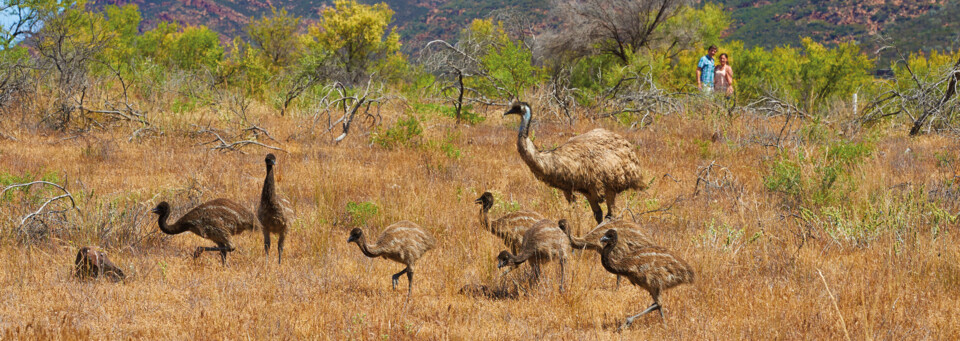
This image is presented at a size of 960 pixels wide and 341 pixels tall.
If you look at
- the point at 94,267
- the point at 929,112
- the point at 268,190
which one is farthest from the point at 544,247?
the point at 929,112

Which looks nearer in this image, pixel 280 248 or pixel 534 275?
pixel 534 275

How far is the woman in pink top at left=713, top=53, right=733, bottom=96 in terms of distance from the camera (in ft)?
57.4

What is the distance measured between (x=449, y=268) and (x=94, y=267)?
111 inches

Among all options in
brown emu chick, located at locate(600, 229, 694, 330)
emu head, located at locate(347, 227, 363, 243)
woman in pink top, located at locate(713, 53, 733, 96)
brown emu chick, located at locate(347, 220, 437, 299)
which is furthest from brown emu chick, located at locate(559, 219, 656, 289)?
woman in pink top, located at locate(713, 53, 733, 96)

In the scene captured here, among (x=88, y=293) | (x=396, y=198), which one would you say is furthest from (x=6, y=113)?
(x=88, y=293)

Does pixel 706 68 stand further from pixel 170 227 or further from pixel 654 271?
pixel 170 227

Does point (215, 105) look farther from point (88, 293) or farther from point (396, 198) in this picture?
point (88, 293)

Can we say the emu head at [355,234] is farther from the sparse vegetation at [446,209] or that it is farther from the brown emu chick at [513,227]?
the brown emu chick at [513,227]

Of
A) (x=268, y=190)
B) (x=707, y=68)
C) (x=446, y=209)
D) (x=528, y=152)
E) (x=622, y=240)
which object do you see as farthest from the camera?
(x=707, y=68)

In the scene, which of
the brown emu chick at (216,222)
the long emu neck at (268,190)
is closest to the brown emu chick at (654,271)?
the long emu neck at (268,190)

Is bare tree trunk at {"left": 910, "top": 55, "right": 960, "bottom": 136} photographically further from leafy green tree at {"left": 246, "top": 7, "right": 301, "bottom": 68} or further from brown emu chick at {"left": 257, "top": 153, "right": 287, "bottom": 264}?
leafy green tree at {"left": 246, "top": 7, "right": 301, "bottom": 68}

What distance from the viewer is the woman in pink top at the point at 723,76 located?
57.4 ft

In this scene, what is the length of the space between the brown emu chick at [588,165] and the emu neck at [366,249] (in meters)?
2.33

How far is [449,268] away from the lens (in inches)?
230
